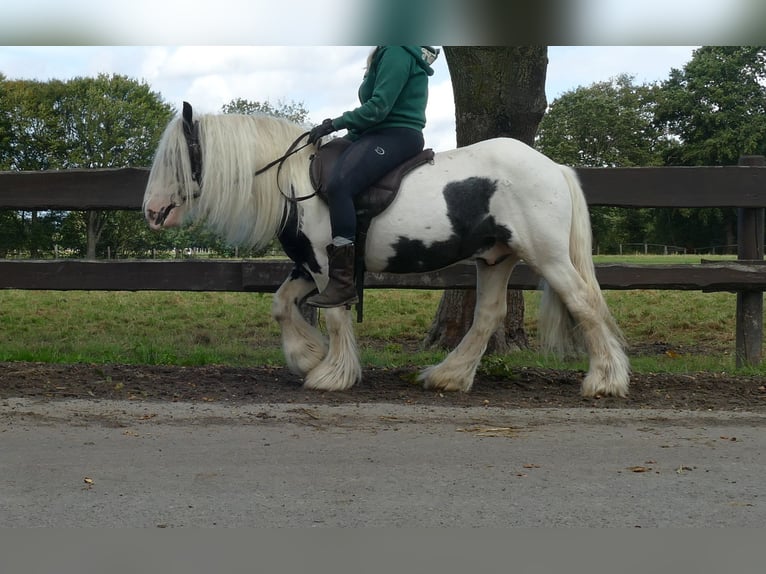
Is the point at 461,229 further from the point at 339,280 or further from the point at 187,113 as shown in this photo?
the point at 187,113

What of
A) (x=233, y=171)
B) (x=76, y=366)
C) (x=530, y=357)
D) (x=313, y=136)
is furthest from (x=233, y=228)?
(x=530, y=357)

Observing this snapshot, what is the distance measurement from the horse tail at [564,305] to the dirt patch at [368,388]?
0.34 meters

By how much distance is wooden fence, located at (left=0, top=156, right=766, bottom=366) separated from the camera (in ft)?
23.9

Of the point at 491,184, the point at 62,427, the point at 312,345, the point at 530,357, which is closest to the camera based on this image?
the point at 62,427

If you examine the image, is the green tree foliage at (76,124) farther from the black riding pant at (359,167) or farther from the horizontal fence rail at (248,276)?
the black riding pant at (359,167)

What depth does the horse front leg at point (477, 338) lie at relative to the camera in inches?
236

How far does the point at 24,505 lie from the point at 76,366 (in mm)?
3540

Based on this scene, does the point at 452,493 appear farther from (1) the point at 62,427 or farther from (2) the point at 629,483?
(1) the point at 62,427

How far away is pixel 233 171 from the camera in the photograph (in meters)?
5.84

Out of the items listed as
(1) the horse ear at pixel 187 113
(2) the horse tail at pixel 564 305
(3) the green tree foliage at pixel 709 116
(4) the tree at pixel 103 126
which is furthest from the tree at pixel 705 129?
(1) the horse ear at pixel 187 113

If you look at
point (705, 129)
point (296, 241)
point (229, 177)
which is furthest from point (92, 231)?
point (705, 129)

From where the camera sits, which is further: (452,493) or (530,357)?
(530,357)

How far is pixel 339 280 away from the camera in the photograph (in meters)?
5.68

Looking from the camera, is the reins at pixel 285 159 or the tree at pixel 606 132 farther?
the tree at pixel 606 132
